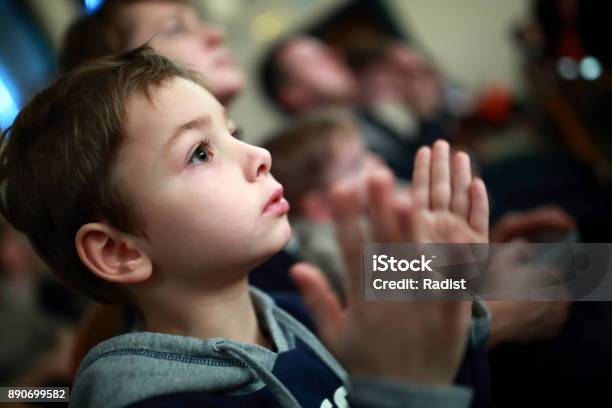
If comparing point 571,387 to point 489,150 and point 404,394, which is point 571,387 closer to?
point 404,394

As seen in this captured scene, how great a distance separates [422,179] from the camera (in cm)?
40

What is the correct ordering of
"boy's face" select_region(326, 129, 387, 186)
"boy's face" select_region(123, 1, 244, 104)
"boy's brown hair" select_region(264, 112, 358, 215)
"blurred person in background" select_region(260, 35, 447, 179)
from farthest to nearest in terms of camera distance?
"blurred person in background" select_region(260, 35, 447, 179), "boy's face" select_region(326, 129, 387, 186), "boy's brown hair" select_region(264, 112, 358, 215), "boy's face" select_region(123, 1, 244, 104)

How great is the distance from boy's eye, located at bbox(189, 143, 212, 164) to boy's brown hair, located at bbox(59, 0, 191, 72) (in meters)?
0.32

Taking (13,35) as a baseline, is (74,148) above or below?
below

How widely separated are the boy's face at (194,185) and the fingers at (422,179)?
0.40ft

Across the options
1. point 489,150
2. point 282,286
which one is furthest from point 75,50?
point 489,150

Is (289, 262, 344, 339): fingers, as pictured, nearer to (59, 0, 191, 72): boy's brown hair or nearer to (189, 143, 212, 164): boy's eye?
(189, 143, 212, 164): boy's eye

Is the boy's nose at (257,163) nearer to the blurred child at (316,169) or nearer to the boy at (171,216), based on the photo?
the boy at (171,216)

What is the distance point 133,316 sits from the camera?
60 centimetres

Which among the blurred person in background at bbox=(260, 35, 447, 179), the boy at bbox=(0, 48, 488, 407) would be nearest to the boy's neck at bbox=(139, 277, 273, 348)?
the boy at bbox=(0, 48, 488, 407)

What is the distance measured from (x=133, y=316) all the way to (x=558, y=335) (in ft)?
1.55

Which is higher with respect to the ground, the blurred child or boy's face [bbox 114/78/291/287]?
boy's face [bbox 114/78/291/287]

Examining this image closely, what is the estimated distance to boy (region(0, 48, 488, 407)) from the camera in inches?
16.2

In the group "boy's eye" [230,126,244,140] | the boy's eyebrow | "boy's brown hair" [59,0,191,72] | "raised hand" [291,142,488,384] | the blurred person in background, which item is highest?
"boy's brown hair" [59,0,191,72]
